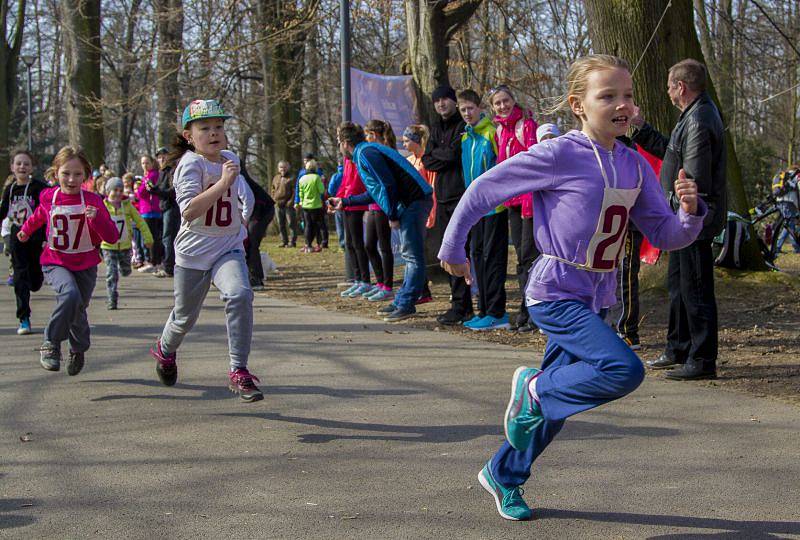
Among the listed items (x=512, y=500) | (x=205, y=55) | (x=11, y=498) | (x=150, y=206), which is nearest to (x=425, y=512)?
(x=512, y=500)

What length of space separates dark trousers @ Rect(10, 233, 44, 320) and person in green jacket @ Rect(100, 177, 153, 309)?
4.67 ft

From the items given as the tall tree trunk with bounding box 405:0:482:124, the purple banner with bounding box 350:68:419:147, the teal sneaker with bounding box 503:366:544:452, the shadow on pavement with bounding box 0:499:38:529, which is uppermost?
the tall tree trunk with bounding box 405:0:482:124

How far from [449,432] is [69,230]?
3.51 metres

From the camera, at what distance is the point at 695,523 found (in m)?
4.10

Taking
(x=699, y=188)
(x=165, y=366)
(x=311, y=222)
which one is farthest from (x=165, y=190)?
(x=699, y=188)

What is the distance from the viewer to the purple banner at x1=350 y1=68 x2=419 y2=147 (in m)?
13.7

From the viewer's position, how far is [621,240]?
4.19 metres

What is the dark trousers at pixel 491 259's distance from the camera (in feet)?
30.6

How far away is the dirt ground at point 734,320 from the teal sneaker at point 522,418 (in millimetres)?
2805

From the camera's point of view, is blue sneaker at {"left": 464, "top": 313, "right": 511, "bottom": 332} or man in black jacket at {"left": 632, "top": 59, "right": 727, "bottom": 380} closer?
man in black jacket at {"left": 632, "top": 59, "right": 727, "bottom": 380}

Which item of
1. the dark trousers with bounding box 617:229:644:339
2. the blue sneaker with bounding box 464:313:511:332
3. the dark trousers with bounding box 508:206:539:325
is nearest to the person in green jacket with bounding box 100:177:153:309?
the blue sneaker with bounding box 464:313:511:332

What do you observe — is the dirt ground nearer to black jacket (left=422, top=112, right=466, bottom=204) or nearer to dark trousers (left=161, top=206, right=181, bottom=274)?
black jacket (left=422, top=112, right=466, bottom=204)

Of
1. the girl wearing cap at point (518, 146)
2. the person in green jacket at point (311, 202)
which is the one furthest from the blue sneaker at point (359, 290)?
the person in green jacket at point (311, 202)

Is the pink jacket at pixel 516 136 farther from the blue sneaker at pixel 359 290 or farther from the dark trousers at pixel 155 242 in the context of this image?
the dark trousers at pixel 155 242
